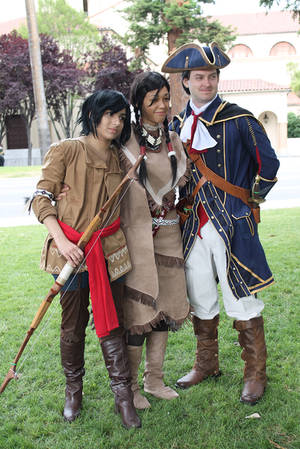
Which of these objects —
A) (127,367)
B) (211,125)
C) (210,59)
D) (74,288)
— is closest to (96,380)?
(127,367)

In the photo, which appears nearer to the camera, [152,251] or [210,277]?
[152,251]

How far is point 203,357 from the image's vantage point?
10.2 feet

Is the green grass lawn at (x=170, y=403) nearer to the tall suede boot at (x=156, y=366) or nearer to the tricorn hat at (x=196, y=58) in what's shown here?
the tall suede boot at (x=156, y=366)

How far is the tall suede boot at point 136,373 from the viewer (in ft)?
9.19

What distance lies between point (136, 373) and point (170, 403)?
0.90 ft

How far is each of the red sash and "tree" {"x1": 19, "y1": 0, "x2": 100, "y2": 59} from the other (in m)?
26.2

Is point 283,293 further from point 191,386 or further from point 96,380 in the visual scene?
point 96,380

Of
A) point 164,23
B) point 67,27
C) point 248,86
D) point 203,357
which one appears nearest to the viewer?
point 203,357

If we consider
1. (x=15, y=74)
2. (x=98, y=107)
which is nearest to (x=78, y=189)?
(x=98, y=107)

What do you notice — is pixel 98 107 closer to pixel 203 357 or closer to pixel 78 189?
pixel 78 189

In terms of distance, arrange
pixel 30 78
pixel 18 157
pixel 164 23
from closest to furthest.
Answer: pixel 164 23 < pixel 30 78 < pixel 18 157

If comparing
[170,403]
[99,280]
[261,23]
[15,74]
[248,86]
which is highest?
[261,23]

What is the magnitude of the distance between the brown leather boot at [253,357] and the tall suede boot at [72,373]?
0.97 metres

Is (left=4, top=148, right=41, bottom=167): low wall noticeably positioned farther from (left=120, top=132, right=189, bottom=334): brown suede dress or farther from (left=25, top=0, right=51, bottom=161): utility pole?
(left=120, top=132, right=189, bottom=334): brown suede dress
